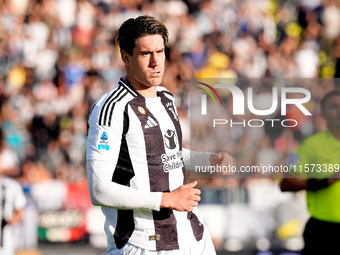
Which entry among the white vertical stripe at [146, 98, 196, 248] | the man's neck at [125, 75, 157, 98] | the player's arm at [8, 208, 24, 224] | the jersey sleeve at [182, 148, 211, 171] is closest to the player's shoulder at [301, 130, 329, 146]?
the jersey sleeve at [182, 148, 211, 171]

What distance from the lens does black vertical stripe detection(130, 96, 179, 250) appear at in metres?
3.75

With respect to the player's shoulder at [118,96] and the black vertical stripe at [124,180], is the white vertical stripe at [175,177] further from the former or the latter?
the black vertical stripe at [124,180]

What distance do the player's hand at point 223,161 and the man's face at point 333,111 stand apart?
75.1 inches

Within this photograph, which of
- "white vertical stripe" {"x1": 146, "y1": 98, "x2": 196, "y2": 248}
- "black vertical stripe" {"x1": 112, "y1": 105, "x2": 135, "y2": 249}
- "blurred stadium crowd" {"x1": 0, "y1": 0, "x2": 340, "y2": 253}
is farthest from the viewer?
"blurred stadium crowd" {"x1": 0, "y1": 0, "x2": 340, "y2": 253}

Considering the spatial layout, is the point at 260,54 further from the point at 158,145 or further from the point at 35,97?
the point at 158,145

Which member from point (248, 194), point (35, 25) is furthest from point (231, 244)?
point (35, 25)

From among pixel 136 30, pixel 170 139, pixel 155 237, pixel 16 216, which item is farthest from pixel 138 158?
pixel 16 216

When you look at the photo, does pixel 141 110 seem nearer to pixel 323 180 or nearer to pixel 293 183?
pixel 293 183

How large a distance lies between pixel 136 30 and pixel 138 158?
0.78 metres

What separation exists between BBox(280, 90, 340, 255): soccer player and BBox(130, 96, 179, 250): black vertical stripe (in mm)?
1947

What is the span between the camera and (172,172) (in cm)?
387

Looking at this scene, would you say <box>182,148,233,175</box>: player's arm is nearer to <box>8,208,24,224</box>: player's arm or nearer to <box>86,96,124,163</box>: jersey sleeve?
<box>86,96,124,163</box>: jersey sleeve

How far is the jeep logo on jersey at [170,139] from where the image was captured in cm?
385

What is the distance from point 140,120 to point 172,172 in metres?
0.39
